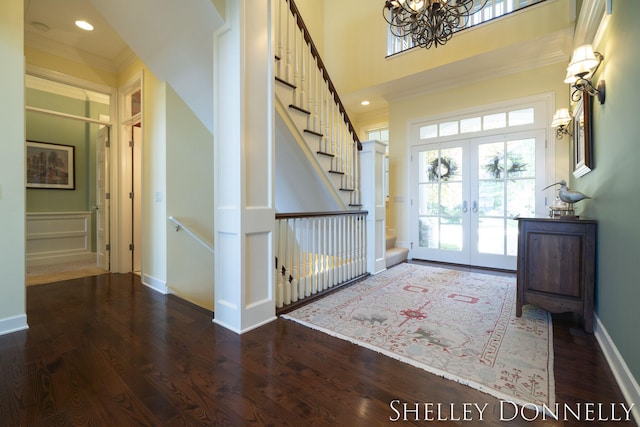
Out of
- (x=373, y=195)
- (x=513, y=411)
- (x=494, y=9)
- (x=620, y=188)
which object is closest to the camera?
Answer: (x=513, y=411)

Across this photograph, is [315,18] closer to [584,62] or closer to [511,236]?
[584,62]

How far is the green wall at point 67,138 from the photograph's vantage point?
4.65 m

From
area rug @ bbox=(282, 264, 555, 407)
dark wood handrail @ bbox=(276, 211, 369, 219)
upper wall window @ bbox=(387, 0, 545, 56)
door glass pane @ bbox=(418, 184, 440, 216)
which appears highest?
upper wall window @ bbox=(387, 0, 545, 56)

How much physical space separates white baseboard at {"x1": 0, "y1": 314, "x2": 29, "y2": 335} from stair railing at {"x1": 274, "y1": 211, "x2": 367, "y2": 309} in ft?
6.36

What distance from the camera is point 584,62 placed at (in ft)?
7.06

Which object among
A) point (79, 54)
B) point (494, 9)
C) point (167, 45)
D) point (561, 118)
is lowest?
point (561, 118)

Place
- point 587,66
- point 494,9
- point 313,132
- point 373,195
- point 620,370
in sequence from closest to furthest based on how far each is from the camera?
point 620,370
point 587,66
point 313,132
point 373,195
point 494,9

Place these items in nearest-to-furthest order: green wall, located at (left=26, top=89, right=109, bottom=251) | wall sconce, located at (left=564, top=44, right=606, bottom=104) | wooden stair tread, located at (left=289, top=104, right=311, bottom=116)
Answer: wall sconce, located at (left=564, top=44, right=606, bottom=104), wooden stair tread, located at (left=289, top=104, right=311, bottom=116), green wall, located at (left=26, top=89, right=109, bottom=251)

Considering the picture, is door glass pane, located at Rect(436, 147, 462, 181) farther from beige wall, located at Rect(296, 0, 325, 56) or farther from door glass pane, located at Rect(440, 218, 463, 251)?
beige wall, located at Rect(296, 0, 325, 56)

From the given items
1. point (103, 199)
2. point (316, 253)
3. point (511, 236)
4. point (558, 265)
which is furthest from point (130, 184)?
point (511, 236)

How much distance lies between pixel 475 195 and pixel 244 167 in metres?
3.68

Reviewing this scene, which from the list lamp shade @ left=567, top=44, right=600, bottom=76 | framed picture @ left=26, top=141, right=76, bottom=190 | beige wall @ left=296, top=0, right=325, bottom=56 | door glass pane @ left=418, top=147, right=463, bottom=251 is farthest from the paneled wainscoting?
lamp shade @ left=567, top=44, right=600, bottom=76

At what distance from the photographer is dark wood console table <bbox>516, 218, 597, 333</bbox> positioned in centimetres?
216

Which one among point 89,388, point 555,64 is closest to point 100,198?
point 89,388
